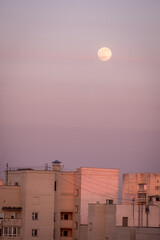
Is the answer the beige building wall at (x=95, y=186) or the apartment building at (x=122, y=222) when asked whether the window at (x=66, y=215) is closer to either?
the beige building wall at (x=95, y=186)

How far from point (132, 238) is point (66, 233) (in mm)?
17321

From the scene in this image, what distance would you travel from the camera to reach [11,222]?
8900 centimetres

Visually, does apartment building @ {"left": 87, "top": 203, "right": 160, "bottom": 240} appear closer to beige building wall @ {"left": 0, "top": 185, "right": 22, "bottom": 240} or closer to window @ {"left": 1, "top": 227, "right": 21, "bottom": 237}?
window @ {"left": 1, "top": 227, "right": 21, "bottom": 237}

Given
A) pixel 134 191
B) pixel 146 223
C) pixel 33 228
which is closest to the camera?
pixel 146 223

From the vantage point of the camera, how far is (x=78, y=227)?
300 feet

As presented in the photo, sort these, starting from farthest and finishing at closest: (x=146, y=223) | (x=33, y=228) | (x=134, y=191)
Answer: (x=134, y=191)
(x=33, y=228)
(x=146, y=223)

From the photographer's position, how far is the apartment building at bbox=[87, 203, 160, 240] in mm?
77125

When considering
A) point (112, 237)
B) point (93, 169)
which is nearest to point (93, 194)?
point (93, 169)

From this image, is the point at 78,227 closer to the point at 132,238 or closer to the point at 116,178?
the point at 116,178

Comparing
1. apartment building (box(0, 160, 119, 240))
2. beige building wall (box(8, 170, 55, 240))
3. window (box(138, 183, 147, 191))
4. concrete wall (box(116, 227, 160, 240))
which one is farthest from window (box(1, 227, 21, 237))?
window (box(138, 183, 147, 191))

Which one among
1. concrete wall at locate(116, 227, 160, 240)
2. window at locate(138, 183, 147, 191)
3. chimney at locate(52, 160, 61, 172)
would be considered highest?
chimney at locate(52, 160, 61, 172)

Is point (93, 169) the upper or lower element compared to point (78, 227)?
upper

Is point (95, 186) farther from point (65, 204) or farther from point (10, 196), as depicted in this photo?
point (10, 196)

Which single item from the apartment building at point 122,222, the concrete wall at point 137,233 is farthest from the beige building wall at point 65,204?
the concrete wall at point 137,233
